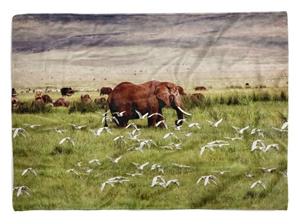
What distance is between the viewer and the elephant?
3.55 feet

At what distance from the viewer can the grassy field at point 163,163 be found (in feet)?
3.49

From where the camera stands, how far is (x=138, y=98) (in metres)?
1.08

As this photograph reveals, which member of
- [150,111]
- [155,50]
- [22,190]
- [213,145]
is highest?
[155,50]

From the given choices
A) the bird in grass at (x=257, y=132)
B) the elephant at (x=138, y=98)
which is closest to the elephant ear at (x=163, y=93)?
the elephant at (x=138, y=98)

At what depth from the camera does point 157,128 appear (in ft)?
3.55

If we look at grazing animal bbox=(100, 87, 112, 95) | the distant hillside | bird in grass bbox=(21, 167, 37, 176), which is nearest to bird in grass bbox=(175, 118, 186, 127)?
the distant hillside

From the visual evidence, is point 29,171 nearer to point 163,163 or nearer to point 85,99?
point 85,99

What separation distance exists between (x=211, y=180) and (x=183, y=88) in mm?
274

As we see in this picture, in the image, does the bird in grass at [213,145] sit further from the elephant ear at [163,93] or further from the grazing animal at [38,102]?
the grazing animal at [38,102]

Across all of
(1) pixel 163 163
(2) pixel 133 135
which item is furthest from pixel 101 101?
→ (1) pixel 163 163

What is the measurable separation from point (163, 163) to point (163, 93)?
0.20 metres

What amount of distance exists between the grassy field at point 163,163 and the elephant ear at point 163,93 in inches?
2.7

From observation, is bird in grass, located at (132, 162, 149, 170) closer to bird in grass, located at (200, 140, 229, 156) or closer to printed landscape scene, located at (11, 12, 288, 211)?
printed landscape scene, located at (11, 12, 288, 211)
